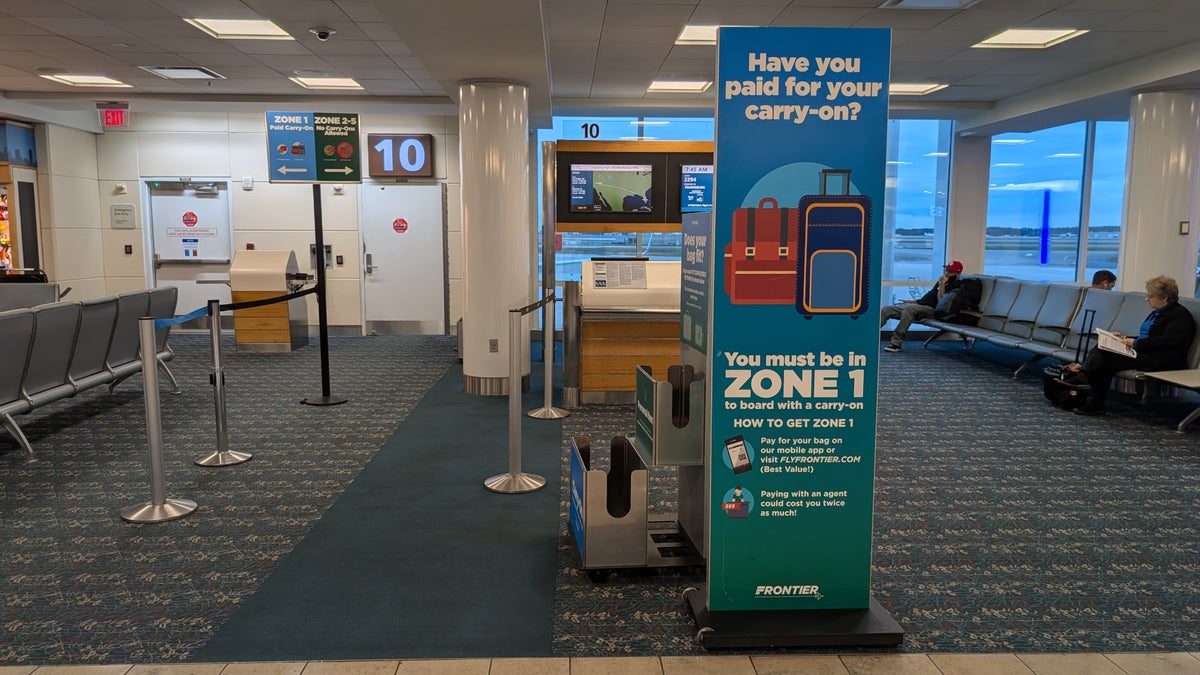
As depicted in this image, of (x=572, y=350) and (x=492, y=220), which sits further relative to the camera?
(x=492, y=220)

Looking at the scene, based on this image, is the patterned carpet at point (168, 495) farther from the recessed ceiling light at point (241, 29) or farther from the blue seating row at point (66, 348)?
the recessed ceiling light at point (241, 29)

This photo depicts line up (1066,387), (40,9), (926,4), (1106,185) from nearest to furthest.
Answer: (926,4), (40,9), (1066,387), (1106,185)

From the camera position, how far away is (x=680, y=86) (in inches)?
365

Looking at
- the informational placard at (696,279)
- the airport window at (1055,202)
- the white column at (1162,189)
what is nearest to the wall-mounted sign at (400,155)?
the airport window at (1055,202)

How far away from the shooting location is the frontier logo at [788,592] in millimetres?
2980

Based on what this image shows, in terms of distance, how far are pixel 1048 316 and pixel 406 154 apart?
788cm

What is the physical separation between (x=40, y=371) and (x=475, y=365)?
10.7 feet

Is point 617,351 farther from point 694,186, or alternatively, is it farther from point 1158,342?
point 1158,342

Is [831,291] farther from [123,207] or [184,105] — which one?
[123,207]

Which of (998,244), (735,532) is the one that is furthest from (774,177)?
(998,244)

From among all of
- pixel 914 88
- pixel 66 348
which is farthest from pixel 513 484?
pixel 914 88

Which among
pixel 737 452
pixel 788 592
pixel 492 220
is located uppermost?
pixel 492 220

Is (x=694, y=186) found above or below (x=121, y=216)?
above

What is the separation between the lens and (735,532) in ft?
9.61
